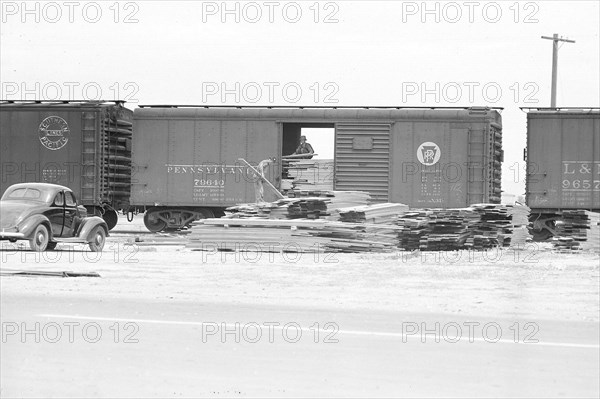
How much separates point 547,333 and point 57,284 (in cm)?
683

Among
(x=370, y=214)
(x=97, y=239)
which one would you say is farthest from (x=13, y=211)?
(x=370, y=214)

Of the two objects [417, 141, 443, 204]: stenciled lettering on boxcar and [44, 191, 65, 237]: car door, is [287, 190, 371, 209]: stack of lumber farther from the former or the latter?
[44, 191, 65, 237]: car door

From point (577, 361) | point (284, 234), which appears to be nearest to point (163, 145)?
point (284, 234)

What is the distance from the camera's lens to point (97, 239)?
19375 mm

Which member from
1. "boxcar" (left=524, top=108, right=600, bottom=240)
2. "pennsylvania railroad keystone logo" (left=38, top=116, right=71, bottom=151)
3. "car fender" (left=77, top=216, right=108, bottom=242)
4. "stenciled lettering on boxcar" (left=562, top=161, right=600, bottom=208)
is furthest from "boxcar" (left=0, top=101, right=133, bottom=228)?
"stenciled lettering on boxcar" (left=562, top=161, right=600, bottom=208)

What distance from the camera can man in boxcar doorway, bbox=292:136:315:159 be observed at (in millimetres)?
24800

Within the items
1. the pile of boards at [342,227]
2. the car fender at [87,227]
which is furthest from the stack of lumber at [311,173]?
the car fender at [87,227]

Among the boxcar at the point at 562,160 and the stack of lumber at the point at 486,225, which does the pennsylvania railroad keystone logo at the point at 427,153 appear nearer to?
the boxcar at the point at 562,160

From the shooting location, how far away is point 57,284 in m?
12.6

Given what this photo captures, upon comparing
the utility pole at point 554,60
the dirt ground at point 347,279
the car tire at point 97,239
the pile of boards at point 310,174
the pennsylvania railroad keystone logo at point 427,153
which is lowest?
the dirt ground at point 347,279

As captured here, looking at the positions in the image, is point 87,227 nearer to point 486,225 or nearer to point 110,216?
point 110,216

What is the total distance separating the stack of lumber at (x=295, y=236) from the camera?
18.8 meters

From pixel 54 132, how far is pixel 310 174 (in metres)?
7.45

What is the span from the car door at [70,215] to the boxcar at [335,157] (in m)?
6.32
